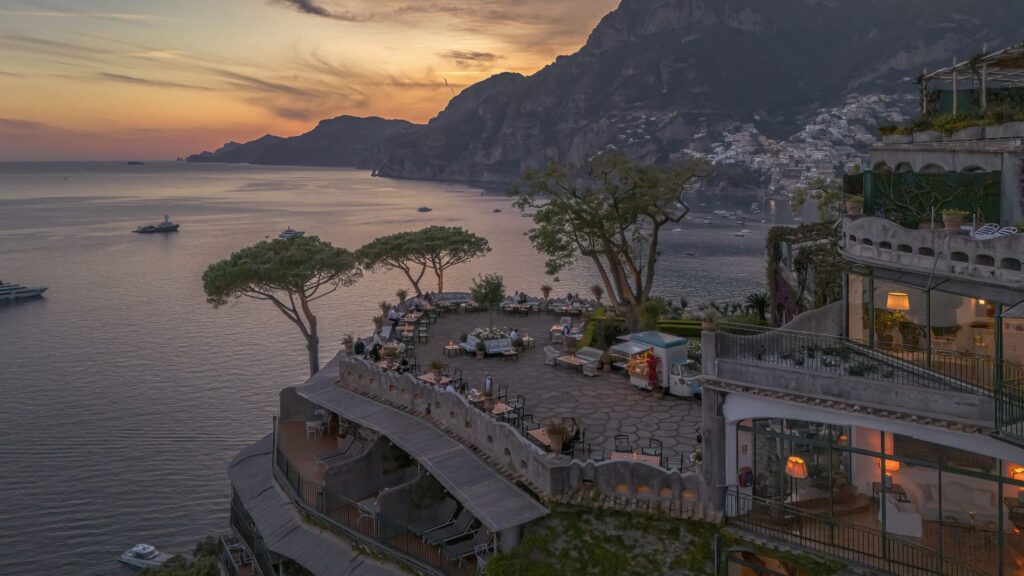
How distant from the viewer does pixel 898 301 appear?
15.7 metres

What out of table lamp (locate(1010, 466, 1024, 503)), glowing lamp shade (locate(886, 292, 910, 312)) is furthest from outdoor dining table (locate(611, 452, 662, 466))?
table lamp (locate(1010, 466, 1024, 503))

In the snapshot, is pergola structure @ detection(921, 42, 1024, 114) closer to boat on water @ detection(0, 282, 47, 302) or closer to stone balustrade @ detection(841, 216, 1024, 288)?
stone balustrade @ detection(841, 216, 1024, 288)

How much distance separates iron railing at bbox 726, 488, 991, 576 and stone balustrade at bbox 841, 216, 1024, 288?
517 cm

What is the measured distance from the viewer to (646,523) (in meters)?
16.6

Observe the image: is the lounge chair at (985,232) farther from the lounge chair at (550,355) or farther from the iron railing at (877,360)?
the lounge chair at (550,355)

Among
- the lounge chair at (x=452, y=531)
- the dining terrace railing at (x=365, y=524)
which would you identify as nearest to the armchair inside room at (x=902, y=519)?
the dining terrace railing at (x=365, y=524)

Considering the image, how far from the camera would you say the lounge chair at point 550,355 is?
94.3 feet

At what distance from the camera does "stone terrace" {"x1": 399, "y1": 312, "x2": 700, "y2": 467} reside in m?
20.7

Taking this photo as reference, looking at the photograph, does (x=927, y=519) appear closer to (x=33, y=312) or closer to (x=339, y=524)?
(x=339, y=524)

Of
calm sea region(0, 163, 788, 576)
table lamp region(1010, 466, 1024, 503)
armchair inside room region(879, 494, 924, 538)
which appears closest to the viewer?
table lamp region(1010, 466, 1024, 503)

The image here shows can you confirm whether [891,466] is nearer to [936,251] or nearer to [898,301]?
[898,301]

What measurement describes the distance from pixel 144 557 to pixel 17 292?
2744 inches

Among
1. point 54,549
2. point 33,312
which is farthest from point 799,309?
point 33,312

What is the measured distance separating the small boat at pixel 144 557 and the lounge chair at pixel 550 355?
17589 mm
